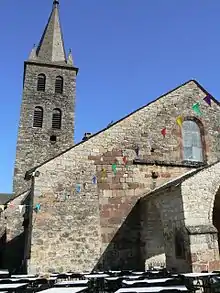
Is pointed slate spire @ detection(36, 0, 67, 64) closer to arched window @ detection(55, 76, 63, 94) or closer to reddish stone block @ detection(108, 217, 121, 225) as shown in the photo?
arched window @ detection(55, 76, 63, 94)

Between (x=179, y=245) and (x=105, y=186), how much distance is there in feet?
12.0

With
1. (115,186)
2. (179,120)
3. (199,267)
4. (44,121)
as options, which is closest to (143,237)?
(115,186)

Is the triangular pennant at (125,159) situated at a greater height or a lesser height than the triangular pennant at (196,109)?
lesser

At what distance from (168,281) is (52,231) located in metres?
5.33

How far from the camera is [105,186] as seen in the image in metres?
11.8

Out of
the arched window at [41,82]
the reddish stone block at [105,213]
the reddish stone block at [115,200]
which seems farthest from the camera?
the arched window at [41,82]

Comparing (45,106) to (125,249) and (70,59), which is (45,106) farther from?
(125,249)

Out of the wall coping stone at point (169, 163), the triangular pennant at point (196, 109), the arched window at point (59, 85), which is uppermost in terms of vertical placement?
the arched window at point (59, 85)

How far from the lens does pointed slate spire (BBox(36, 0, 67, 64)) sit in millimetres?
33406

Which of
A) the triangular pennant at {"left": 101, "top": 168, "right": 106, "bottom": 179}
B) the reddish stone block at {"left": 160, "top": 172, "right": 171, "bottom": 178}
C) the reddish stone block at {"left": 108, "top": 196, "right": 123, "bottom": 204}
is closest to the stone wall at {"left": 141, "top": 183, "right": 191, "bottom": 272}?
the reddish stone block at {"left": 108, "top": 196, "right": 123, "bottom": 204}

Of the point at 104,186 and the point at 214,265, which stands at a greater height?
the point at 104,186

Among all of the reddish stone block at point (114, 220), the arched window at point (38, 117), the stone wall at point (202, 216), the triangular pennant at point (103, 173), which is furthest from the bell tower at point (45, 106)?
the stone wall at point (202, 216)

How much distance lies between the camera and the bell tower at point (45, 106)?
89.5ft

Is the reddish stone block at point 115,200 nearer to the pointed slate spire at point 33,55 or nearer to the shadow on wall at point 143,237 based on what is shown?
the shadow on wall at point 143,237
